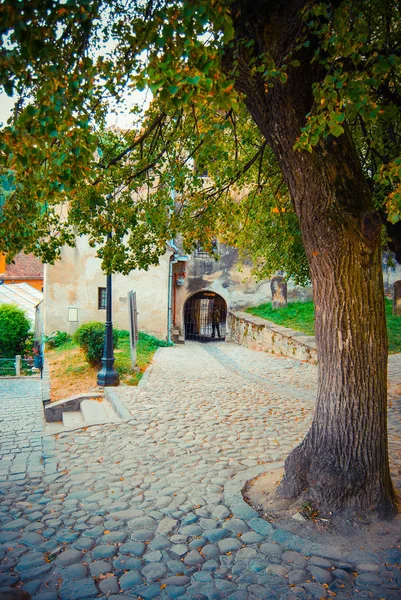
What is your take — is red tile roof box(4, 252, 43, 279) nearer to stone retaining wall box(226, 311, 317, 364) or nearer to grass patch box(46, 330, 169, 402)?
grass patch box(46, 330, 169, 402)

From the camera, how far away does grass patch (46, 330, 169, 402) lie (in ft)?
32.9

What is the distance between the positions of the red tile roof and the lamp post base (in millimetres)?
24263

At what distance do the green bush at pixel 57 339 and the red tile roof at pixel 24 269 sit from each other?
572 inches

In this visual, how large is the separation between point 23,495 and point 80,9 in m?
4.36

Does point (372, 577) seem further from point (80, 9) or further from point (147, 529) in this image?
point (80, 9)

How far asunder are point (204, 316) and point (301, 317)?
12360 millimetres

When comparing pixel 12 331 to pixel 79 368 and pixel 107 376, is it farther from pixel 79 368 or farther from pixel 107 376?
pixel 107 376

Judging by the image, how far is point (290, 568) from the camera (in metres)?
3.12

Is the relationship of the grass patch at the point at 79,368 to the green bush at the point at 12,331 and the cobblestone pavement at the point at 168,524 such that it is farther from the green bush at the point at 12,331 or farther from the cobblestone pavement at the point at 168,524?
the cobblestone pavement at the point at 168,524

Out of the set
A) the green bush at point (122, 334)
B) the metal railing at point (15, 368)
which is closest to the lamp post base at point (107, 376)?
the green bush at point (122, 334)

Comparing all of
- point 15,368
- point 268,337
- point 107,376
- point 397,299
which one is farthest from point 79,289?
point 397,299

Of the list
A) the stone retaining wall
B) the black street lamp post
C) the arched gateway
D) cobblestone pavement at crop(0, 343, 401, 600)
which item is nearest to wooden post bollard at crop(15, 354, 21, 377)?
the black street lamp post

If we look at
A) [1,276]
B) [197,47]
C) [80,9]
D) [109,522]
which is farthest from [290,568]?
[1,276]

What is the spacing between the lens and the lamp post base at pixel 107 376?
977 cm
